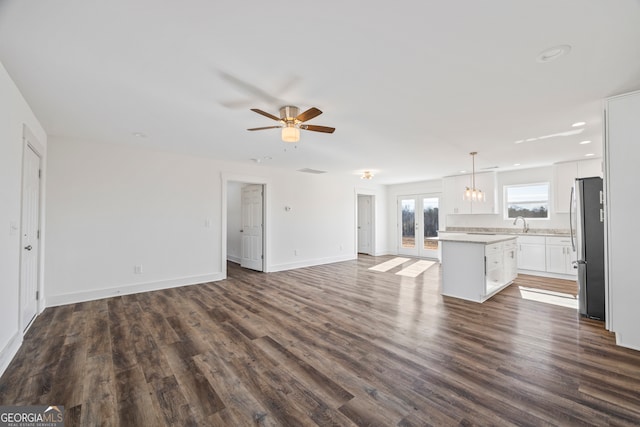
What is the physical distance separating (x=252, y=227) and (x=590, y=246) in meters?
5.97

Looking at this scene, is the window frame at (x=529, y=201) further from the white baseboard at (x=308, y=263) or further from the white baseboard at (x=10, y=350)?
the white baseboard at (x=10, y=350)

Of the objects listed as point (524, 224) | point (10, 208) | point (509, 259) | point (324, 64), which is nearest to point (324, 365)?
point (324, 64)

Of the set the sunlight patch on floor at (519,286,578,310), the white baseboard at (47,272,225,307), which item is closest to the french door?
the sunlight patch on floor at (519,286,578,310)

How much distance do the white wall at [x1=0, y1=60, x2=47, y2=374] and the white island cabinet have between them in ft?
16.6

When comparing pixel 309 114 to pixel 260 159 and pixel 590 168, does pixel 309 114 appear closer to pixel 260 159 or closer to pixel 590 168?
pixel 260 159

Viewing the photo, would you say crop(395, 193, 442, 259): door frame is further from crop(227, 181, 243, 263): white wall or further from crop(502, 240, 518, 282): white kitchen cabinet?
crop(227, 181, 243, 263): white wall

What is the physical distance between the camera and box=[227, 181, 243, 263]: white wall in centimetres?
744

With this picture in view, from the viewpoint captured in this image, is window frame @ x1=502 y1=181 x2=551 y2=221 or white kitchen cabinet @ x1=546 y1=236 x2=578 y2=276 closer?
white kitchen cabinet @ x1=546 y1=236 x2=578 y2=276

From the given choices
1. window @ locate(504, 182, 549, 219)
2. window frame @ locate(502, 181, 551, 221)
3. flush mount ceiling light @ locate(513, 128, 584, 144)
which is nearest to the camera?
flush mount ceiling light @ locate(513, 128, 584, 144)

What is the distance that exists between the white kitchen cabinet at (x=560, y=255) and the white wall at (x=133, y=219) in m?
5.85

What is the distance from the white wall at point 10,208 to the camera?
220 centimetres

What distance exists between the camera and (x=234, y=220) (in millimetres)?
7684

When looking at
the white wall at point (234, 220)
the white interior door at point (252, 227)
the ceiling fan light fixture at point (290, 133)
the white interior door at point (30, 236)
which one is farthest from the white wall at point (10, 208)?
the white wall at point (234, 220)

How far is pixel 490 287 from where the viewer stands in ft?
13.7
